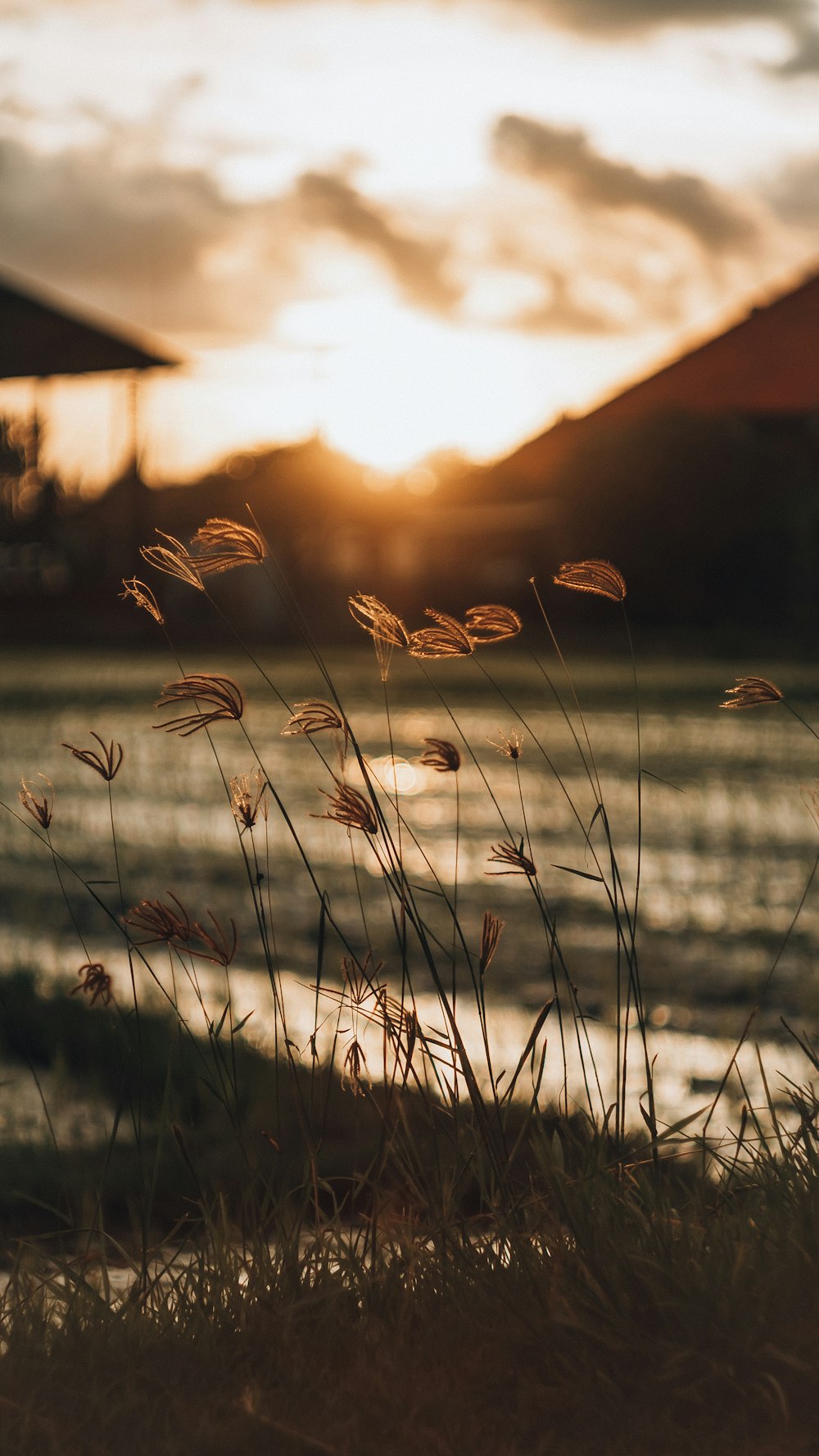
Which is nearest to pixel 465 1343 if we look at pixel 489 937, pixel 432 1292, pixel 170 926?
pixel 432 1292

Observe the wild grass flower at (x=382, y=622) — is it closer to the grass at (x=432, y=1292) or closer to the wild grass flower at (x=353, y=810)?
the grass at (x=432, y=1292)

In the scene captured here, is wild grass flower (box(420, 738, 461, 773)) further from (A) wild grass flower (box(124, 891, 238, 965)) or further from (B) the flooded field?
(A) wild grass flower (box(124, 891, 238, 965))

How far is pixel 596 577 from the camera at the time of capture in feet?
8.11

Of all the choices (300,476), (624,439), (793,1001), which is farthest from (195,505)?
(793,1001)

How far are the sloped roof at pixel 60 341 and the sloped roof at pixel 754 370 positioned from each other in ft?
30.4

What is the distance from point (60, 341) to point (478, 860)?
88.6ft

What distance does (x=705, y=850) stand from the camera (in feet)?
28.8

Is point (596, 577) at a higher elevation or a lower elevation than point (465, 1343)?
higher

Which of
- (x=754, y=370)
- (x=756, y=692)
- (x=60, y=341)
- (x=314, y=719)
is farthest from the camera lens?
(x=60, y=341)

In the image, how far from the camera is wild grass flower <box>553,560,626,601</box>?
246 cm

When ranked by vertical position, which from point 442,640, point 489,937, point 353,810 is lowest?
point 489,937

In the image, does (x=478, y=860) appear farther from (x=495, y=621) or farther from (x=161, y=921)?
(x=161, y=921)

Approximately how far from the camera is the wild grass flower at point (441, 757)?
2.29 meters

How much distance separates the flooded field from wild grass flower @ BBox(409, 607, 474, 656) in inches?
3.1
